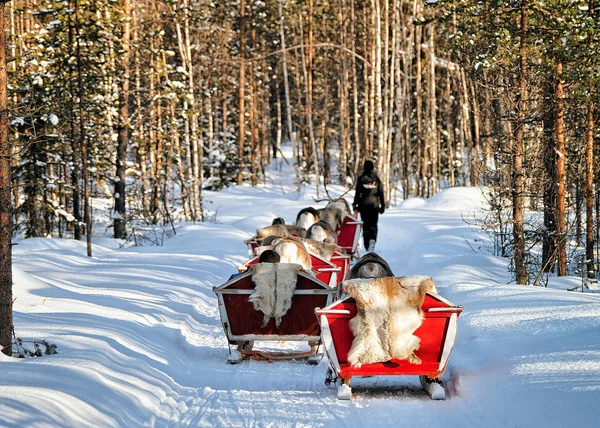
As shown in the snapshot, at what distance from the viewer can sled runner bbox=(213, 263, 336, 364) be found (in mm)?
9406

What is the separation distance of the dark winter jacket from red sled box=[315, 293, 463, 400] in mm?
12470

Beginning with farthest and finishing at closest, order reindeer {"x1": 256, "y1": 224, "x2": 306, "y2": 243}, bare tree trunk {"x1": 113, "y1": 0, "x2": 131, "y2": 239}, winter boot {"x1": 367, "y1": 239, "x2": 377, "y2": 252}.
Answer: bare tree trunk {"x1": 113, "y1": 0, "x2": 131, "y2": 239} → winter boot {"x1": 367, "y1": 239, "x2": 377, "y2": 252} → reindeer {"x1": 256, "y1": 224, "x2": 306, "y2": 243}

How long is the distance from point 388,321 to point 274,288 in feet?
7.31

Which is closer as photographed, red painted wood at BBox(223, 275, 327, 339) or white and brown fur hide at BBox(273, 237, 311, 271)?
red painted wood at BBox(223, 275, 327, 339)

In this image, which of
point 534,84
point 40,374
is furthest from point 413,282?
point 534,84

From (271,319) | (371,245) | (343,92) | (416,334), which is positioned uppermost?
(343,92)

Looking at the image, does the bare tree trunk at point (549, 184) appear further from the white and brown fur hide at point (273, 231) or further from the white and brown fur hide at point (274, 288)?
the white and brown fur hide at point (274, 288)

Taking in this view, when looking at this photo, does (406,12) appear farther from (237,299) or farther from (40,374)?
(40,374)

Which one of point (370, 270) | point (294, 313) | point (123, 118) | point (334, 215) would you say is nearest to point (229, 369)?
point (294, 313)

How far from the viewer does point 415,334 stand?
24.8 ft

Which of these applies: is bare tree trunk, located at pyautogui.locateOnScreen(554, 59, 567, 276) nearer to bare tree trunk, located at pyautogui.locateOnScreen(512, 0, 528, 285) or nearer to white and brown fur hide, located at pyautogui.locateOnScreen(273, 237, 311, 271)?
bare tree trunk, located at pyautogui.locateOnScreen(512, 0, 528, 285)

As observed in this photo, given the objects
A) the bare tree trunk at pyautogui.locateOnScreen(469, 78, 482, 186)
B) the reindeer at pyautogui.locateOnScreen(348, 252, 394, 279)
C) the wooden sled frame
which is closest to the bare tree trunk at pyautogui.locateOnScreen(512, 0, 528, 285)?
the bare tree trunk at pyautogui.locateOnScreen(469, 78, 482, 186)

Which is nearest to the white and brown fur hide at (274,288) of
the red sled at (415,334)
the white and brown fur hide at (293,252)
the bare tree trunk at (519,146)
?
the white and brown fur hide at (293,252)

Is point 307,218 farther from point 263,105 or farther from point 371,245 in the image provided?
point 263,105
